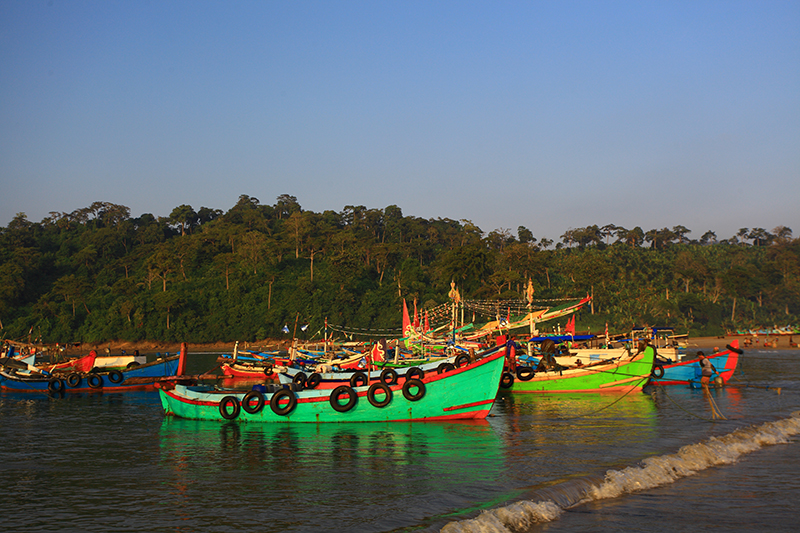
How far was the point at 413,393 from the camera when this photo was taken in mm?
20141

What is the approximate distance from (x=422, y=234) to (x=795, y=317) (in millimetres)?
79373

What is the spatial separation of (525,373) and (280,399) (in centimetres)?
1423

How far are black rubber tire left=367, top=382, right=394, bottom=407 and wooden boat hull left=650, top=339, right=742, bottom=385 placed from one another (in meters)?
20.8

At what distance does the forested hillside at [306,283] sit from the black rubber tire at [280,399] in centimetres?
7092

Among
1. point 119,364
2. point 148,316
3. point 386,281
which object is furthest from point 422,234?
point 119,364

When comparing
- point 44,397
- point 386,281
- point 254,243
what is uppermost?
point 254,243

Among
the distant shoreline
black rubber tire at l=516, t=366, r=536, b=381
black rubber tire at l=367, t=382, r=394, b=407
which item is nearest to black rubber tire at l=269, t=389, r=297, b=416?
black rubber tire at l=367, t=382, r=394, b=407

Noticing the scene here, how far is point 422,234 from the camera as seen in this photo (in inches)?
5723

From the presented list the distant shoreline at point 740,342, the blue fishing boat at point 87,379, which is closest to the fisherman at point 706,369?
the blue fishing boat at point 87,379

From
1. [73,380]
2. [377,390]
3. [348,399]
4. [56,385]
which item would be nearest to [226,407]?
[348,399]

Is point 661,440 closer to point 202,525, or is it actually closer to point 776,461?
point 776,461

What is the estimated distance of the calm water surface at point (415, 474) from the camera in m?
10.2

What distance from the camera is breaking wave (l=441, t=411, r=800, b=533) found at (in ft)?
32.4

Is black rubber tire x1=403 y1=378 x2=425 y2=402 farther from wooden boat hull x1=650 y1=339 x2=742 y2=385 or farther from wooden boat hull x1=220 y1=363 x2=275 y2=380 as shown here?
wooden boat hull x1=220 y1=363 x2=275 y2=380
